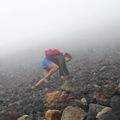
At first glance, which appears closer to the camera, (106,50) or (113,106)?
(113,106)

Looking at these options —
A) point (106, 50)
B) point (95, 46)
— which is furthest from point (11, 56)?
point (106, 50)

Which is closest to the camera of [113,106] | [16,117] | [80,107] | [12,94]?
[113,106]

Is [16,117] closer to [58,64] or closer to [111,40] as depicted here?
[58,64]

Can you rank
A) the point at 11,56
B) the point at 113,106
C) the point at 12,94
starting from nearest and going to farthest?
the point at 113,106 < the point at 12,94 < the point at 11,56

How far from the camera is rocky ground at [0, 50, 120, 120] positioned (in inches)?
499

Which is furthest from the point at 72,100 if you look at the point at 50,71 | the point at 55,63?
the point at 55,63

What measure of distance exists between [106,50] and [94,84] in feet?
43.8

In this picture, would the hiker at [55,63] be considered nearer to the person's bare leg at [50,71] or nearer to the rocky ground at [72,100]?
the person's bare leg at [50,71]

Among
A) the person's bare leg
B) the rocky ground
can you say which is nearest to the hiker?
the person's bare leg

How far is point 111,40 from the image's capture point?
110 ft

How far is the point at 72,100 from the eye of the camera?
47.2 feet

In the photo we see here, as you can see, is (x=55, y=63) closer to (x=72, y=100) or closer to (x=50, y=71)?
(x=50, y=71)

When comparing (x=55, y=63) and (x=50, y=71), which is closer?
(x=50, y=71)

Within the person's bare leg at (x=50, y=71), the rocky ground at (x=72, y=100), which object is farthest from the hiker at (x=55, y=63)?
the rocky ground at (x=72, y=100)
